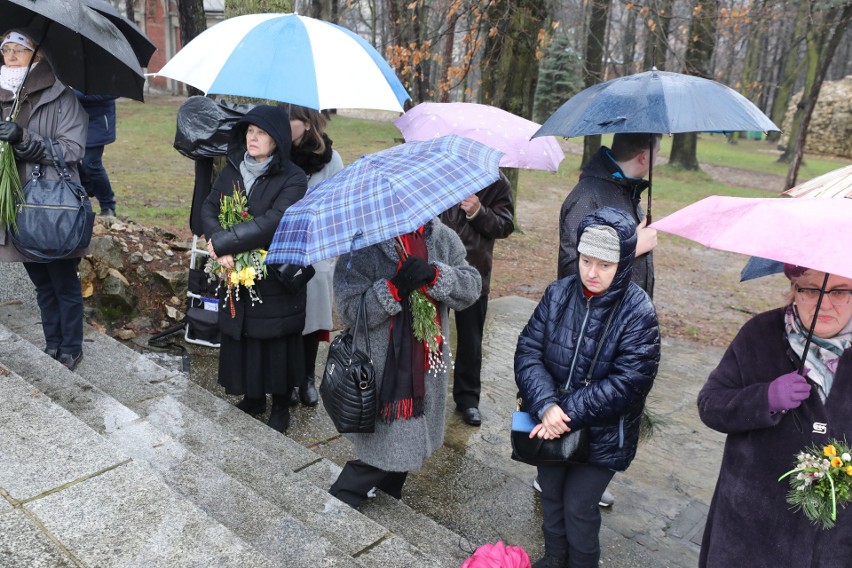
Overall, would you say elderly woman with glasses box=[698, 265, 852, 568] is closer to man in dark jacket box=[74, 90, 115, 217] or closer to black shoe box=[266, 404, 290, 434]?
black shoe box=[266, 404, 290, 434]

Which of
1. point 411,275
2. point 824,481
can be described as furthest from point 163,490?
point 824,481

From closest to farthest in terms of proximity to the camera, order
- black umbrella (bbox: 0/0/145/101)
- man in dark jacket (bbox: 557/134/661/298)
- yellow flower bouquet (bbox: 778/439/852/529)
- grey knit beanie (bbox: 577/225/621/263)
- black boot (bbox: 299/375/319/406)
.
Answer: yellow flower bouquet (bbox: 778/439/852/529) < grey knit beanie (bbox: 577/225/621/263) < man in dark jacket (bbox: 557/134/661/298) < black umbrella (bbox: 0/0/145/101) < black boot (bbox: 299/375/319/406)

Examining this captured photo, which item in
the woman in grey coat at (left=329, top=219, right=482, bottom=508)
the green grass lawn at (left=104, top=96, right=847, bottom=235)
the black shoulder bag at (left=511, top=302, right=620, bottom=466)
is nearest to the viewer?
the black shoulder bag at (left=511, top=302, right=620, bottom=466)

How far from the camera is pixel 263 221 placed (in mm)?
3795

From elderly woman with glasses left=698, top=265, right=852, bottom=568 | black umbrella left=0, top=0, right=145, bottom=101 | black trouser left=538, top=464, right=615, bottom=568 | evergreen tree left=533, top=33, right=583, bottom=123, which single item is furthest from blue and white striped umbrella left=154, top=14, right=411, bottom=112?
evergreen tree left=533, top=33, right=583, bottom=123

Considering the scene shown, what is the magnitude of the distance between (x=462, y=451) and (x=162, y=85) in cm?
3382

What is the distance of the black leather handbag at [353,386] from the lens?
2986 millimetres

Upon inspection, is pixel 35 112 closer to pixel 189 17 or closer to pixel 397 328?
pixel 397 328

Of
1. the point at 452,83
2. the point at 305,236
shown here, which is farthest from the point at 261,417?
the point at 452,83

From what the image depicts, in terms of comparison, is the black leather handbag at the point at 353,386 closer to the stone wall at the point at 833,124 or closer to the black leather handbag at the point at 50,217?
the black leather handbag at the point at 50,217

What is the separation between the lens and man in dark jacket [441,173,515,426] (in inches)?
173

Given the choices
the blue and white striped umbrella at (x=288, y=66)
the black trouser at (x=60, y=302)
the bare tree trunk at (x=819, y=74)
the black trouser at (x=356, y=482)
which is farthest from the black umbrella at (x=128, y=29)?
the bare tree trunk at (x=819, y=74)

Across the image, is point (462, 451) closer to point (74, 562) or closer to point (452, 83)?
point (74, 562)

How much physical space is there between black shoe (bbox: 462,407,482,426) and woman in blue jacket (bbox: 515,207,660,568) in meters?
1.62
